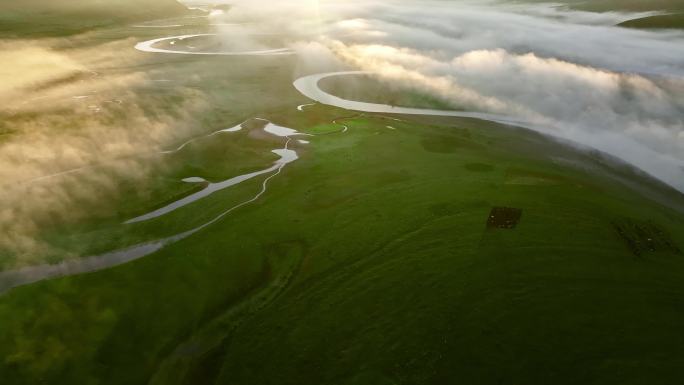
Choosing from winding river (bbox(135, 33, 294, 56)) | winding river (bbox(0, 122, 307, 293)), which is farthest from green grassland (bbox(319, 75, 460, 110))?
winding river (bbox(0, 122, 307, 293))

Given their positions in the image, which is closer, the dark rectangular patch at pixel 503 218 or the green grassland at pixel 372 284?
the green grassland at pixel 372 284

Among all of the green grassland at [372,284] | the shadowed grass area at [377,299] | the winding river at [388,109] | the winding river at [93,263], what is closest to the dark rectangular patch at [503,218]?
the shadowed grass area at [377,299]

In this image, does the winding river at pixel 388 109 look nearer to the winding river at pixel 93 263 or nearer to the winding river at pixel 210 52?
the winding river at pixel 93 263

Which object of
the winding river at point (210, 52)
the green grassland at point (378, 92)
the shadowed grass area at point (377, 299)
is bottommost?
the shadowed grass area at point (377, 299)

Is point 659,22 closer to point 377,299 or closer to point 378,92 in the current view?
point 378,92

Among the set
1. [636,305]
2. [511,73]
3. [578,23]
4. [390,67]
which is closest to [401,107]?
[390,67]

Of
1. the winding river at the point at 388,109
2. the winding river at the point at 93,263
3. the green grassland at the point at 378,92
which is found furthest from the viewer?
the green grassland at the point at 378,92

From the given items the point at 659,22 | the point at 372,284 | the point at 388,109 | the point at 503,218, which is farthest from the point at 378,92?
the point at 659,22

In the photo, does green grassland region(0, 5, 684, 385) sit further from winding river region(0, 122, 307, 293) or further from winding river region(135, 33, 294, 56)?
winding river region(135, 33, 294, 56)
